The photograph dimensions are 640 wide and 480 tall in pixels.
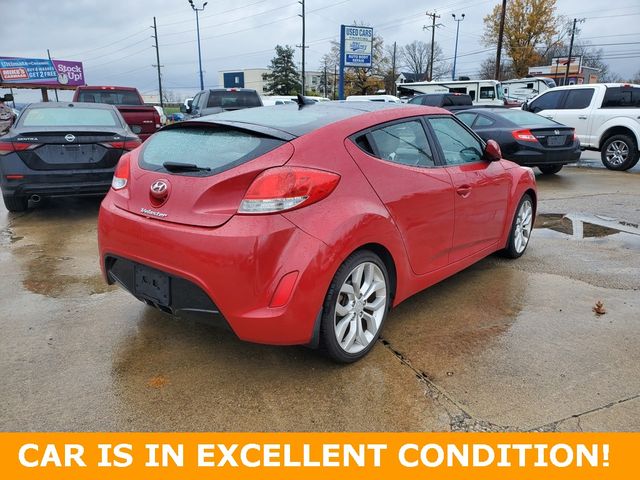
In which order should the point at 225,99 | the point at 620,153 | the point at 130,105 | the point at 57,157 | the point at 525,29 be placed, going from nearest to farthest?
the point at 57,157, the point at 620,153, the point at 130,105, the point at 225,99, the point at 525,29

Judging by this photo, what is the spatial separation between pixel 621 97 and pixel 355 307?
11.3 m

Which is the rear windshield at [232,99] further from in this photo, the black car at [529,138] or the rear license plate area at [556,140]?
the rear license plate area at [556,140]

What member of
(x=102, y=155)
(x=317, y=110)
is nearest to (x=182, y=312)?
(x=317, y=110)

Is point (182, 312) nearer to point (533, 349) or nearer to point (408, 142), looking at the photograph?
point (408, 142)

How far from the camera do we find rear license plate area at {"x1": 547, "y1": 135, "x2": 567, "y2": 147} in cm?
955

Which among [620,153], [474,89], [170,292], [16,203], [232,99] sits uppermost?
[474,89]

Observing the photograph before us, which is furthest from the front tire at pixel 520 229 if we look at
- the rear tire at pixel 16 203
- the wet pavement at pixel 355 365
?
the rear tire at pixel 16 203

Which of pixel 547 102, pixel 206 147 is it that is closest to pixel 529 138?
pixel 547 102

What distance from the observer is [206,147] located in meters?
2.91

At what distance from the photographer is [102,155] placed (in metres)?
6.53

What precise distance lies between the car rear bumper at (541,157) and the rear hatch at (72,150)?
22.6 ft

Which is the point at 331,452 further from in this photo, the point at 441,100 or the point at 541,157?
the point at 441,100

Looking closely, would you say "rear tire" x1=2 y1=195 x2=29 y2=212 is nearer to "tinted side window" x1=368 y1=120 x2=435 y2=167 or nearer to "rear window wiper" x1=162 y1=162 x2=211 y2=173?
"rear window wiper" x1=162 y1=162 x2=211 y2=173

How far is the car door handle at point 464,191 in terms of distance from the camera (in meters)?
3.71
